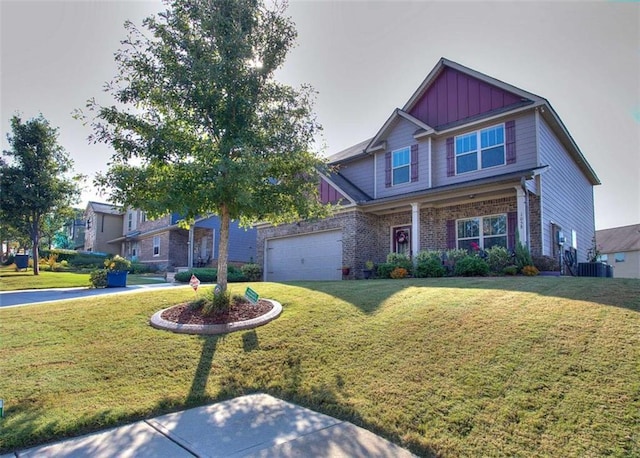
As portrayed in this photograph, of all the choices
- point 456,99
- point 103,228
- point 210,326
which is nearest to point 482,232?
point 456,99

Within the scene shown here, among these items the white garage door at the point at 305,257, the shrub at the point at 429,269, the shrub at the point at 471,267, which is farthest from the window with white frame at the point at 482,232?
the white garage door at the point at 305,257

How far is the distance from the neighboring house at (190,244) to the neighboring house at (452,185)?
25.9 ft

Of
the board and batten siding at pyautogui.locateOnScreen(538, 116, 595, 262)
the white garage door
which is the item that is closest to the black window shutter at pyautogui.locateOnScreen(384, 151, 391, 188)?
the white garage door

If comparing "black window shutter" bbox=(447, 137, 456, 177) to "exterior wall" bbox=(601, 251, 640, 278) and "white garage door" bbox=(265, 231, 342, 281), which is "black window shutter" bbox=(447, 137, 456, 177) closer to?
"white garage door" bbox=(265, 231, 342, 281)

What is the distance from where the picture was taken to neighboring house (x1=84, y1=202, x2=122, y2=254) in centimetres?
3866

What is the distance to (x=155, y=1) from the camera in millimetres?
8523

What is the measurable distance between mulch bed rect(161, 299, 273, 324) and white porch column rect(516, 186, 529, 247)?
27.6 feet

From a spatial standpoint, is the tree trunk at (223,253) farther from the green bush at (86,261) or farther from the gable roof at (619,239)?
the gable roof at (619,239)

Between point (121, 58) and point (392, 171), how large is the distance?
11.6 m

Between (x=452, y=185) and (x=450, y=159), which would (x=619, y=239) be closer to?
(x=450, y=159)

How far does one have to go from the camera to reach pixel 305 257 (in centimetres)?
1781

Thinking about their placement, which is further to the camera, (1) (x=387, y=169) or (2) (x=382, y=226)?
(1) (x=387, y=169)

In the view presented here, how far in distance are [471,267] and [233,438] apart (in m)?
10.2

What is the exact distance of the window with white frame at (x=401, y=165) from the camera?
16.3 m
